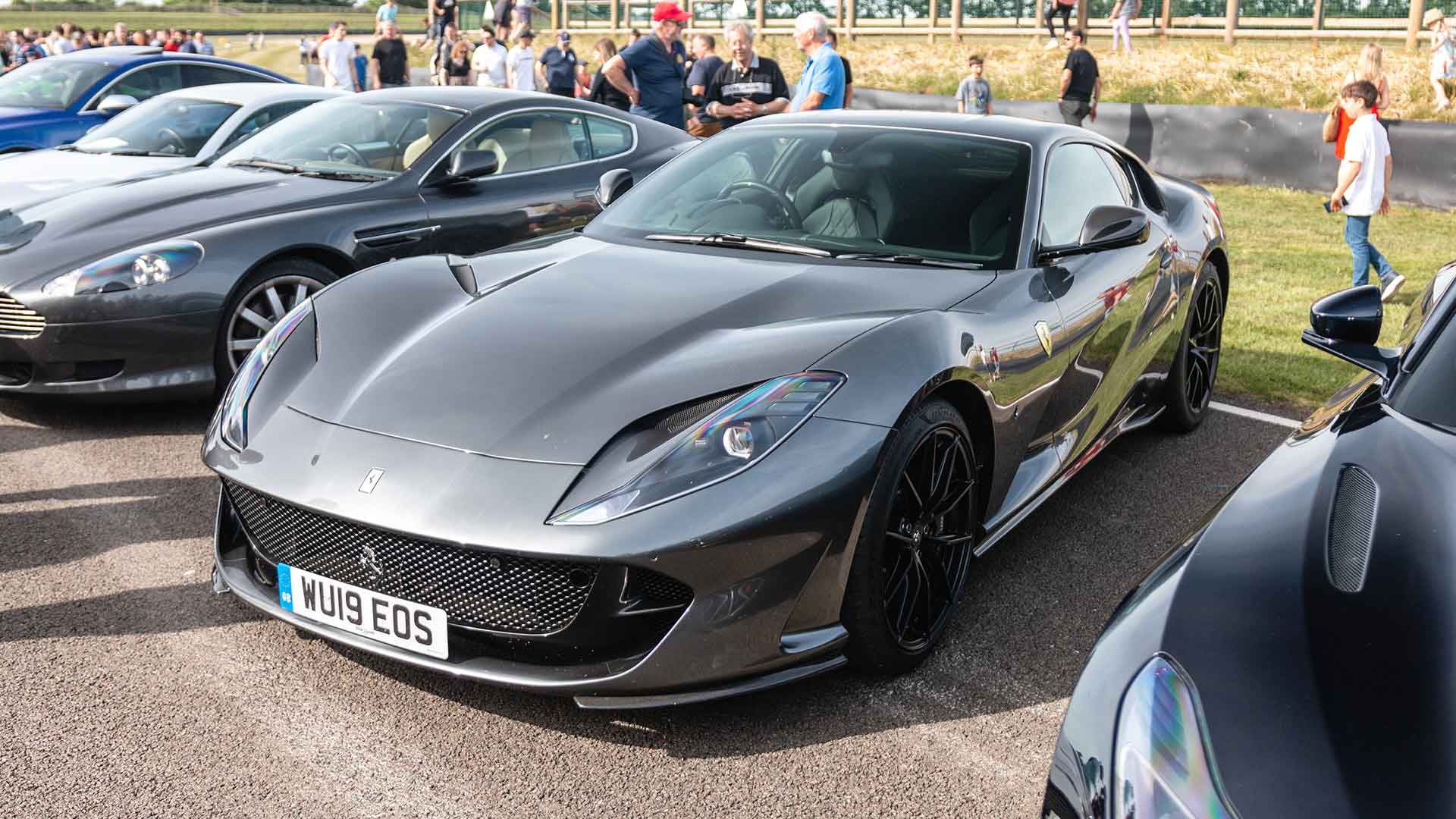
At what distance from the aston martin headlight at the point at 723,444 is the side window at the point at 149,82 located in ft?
30.9

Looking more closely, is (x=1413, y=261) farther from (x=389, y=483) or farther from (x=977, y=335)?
(x=389, y=483)

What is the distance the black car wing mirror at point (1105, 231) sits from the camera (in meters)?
4.10

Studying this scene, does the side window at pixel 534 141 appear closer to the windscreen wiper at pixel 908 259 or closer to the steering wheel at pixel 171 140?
the steering wheel at pixel 171 140

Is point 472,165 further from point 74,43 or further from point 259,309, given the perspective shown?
point 74,43

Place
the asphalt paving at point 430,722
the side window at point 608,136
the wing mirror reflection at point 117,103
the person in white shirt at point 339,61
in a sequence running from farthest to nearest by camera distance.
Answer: the person in white shirt at point 339,61 → the wing mirror reflection at point 117,103 → the side window at point 608,136 → the asphalt paving at point 430,722

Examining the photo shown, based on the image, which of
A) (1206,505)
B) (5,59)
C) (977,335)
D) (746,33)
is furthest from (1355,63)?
(5,59)

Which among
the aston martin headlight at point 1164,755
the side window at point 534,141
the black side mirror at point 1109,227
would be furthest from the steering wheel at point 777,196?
the aston martin headlight at point 1164,755

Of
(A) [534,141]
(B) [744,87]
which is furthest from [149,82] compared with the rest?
(A) [534,141]

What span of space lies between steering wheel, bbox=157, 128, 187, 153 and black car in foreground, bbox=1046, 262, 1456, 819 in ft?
23.8

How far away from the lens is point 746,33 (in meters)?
10.4

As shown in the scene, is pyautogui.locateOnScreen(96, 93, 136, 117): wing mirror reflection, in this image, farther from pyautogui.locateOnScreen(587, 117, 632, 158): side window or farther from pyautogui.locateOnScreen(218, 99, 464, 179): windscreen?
pyautogui.locateOnScreen(587, 117, 632, 158): side window

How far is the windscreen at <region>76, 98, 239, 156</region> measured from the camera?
8.05 m

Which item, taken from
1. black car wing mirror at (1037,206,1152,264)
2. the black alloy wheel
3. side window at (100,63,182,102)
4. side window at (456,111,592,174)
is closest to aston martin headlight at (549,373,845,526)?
the black alloy wheel

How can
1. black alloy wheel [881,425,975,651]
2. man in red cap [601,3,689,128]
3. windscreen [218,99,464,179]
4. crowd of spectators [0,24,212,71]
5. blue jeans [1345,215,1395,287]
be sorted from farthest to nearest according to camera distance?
crowd of spectators [0,24,212,71]
man in red cap [601,3,689,128]
blue jeans [1345,215,1395,287]
windscreen [218,99,464,179]
black alloy wheel [881,425,975,651]
